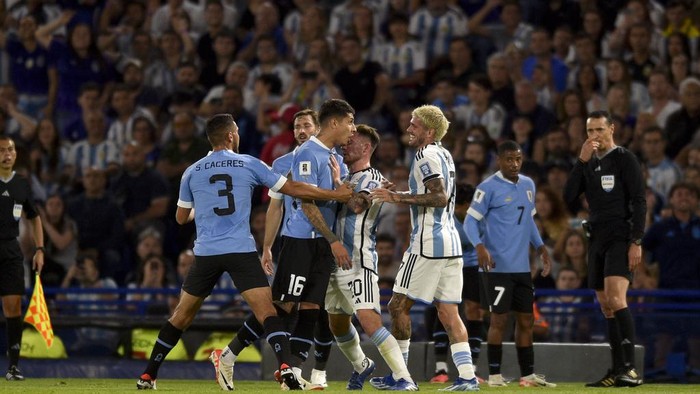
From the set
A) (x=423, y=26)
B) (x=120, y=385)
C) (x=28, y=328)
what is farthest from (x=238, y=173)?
(x=423, y=26)

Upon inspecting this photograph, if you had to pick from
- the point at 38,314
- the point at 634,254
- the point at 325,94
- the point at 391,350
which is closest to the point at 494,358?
the point at 634,254

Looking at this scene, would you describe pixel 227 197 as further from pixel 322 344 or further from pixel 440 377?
pixel 440 377

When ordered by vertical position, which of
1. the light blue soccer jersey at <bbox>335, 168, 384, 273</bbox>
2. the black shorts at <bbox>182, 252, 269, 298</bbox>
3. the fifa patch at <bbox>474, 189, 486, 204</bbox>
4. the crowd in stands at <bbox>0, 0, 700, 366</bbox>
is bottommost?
the black shorts at <bbox>182, 252, 269, 298</bbox>

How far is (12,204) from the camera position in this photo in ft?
47.1

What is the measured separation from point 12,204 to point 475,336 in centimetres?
475

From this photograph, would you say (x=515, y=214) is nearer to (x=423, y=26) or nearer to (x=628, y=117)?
(x=628, y=117)

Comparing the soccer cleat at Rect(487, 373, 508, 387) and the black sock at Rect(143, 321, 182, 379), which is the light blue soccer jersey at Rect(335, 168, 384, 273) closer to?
the black sock at Rect(143, 321, 182, 379)

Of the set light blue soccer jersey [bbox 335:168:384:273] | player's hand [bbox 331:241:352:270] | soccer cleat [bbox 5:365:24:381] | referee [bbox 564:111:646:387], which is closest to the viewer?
player's hand [bbox 331:241:352:270]

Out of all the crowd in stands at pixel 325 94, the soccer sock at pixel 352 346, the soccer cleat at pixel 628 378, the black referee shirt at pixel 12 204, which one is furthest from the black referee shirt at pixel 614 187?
the black referee shirt at pixel 12 204

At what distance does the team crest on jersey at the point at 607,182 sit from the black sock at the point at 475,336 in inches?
91.4

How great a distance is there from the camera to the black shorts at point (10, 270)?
14.3m

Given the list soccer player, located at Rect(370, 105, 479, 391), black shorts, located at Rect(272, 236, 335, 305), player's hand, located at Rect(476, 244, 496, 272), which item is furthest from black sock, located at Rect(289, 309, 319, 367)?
player's hand, located at Rect(476, 244, 496, 272)

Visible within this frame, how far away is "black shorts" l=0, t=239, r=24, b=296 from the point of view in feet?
46.8

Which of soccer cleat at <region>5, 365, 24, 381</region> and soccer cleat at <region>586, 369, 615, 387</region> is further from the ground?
soccer cleat at <region>586, 369, 615, 387</region>
